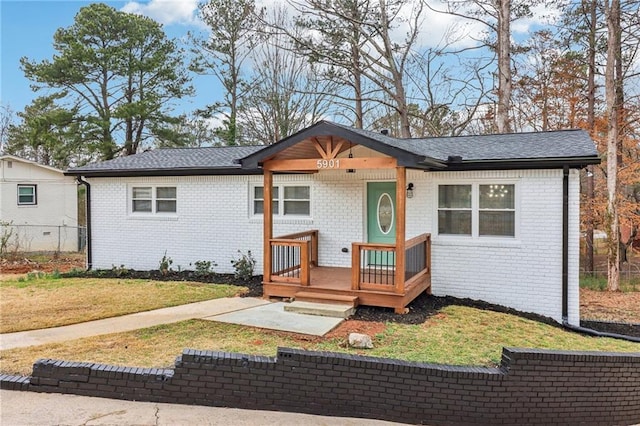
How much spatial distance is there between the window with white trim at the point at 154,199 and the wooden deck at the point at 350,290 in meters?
4.78

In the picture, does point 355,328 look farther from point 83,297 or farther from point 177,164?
point 177,164

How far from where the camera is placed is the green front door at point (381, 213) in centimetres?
999

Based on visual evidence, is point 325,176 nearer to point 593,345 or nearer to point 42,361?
point 593,345

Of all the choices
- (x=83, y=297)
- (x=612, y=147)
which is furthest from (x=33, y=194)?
(x=612, y=147)

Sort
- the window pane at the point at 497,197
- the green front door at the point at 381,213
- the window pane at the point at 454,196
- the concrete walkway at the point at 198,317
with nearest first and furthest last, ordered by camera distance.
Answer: the concrete walkway at the point at 198,317 < the window pane at the point at 497,197 < the window pane at the point at 454,196 < the green front door at the point at 381,213

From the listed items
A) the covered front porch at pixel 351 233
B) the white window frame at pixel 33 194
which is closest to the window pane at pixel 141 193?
the covered front porch at pixel 351 233

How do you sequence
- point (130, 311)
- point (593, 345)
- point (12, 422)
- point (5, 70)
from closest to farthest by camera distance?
point (12, 422), point (593, 345), point (130, 311), point (5, 70)

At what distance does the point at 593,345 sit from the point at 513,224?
2637 millimetres

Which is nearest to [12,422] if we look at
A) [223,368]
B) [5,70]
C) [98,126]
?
[223,368]

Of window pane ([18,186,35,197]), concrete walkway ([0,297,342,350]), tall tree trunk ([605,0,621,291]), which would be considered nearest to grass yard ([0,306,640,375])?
concrete walkway ([0,297,342,350])

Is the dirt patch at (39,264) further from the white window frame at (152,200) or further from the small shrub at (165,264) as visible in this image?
the small shrub at (165,264)

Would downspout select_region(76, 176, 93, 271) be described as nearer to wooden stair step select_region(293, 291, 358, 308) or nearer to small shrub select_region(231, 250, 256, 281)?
small shrub select_region(231, 250, 256, 281)

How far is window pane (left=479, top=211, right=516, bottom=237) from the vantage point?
8.80 meters

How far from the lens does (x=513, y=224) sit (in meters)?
8.78
